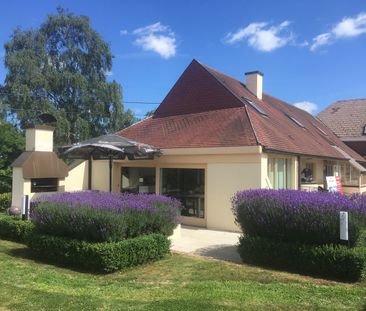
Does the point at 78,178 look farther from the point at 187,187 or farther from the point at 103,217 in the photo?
the point at 103,217

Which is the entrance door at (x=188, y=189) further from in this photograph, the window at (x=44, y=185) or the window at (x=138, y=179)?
the window at (x=44, y=185)

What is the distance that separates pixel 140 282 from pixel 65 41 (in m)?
31.1

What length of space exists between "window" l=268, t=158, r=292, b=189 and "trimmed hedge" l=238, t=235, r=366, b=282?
19.1 ft

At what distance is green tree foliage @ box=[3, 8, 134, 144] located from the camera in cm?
3170

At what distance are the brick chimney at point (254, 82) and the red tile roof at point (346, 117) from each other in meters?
13.2

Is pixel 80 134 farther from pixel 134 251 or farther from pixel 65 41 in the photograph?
pixel 134 251

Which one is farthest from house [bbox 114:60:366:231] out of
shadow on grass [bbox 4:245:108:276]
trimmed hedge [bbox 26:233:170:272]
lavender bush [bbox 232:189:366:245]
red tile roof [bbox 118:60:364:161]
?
shadow on grass [bbox 4:245:108:276]

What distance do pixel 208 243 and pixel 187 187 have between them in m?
3.96

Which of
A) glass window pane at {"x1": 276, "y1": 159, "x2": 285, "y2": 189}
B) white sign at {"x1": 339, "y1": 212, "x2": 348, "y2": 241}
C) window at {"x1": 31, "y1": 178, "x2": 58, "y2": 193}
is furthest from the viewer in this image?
glass window pane at {"x1": 276, "y1": 159, "x2": 285, "y2": 189}

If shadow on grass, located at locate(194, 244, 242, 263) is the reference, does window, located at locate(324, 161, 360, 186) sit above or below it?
above

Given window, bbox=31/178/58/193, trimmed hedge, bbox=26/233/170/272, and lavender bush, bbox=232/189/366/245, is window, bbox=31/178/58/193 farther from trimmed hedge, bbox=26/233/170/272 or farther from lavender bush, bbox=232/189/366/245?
lavender bush, bbox=232/189/366/245

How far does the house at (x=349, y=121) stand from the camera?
31.5m

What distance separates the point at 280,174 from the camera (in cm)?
1527

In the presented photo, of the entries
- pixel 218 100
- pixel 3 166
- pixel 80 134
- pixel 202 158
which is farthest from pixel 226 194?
pixel 80 134
